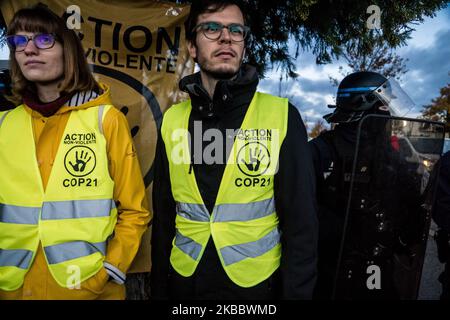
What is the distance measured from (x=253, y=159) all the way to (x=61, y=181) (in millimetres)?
1044

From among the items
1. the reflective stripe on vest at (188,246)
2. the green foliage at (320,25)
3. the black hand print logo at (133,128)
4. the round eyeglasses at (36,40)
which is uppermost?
the green foliage at (320,25)

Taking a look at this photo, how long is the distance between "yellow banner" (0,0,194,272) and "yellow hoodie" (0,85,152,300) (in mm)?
861

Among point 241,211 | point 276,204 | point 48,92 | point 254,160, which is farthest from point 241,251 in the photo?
point 48,92

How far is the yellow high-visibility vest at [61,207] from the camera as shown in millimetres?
1776

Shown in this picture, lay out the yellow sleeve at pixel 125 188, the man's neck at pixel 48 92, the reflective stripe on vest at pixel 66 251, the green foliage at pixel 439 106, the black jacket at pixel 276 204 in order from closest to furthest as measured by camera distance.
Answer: the black jacket at pixel 276 204, the reflective stripe on vest at pixel 66 251, the yellow sleeve at pixel 125 188, the man's neck at pixel 48 92, the green foliage at pixel 439 106

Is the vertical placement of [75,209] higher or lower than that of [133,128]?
lower

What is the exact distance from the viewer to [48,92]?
2.06 m

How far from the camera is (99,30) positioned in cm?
279

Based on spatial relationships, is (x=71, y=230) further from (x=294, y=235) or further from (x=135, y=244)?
(x=294, y=235)

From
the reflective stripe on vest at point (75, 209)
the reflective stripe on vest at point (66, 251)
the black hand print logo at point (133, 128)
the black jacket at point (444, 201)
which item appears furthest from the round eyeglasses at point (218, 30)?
the black jacket at point (444, 201)

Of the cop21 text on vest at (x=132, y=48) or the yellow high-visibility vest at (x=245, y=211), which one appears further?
the cop21 text on vest at (x=132, y=48)

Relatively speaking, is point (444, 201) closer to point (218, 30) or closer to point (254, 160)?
point (254, 160)

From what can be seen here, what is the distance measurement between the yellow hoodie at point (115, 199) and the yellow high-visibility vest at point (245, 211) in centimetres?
32

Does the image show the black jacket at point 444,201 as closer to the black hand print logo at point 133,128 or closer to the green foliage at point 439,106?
the black hand print logo at point 133,128
